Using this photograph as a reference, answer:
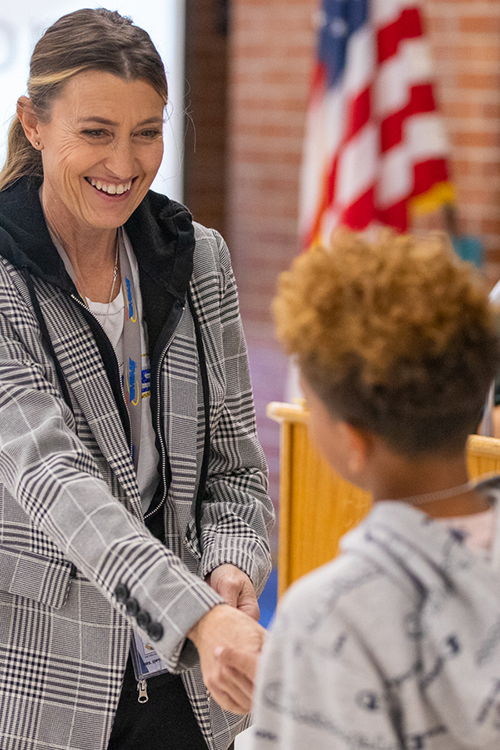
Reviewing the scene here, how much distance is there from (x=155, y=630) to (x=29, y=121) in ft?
2.43

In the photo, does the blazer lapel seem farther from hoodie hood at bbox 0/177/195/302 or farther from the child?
the child

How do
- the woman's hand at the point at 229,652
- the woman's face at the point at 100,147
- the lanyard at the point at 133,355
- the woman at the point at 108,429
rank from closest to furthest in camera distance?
the woman's hand at the point at 229,652
the woman at the point at 108,429
the woman's face at the point at 100,147
the lanyard at the point at 133,355

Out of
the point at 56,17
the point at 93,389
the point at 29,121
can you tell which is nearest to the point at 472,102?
the point at 56,17

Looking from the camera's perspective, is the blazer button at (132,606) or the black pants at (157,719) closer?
the blazer button at (132,606)

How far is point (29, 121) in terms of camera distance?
1281mm

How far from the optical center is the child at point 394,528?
0.71 meters

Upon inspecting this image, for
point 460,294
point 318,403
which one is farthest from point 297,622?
point 460,294

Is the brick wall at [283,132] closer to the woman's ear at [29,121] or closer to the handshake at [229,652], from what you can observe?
the woman's ear at [29,121]

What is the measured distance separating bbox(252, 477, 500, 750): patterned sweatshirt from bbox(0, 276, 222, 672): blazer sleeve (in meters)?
0.28

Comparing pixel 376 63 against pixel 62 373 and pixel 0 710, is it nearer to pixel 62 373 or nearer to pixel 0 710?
pixel 62 373

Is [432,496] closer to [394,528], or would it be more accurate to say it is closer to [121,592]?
[394,528]

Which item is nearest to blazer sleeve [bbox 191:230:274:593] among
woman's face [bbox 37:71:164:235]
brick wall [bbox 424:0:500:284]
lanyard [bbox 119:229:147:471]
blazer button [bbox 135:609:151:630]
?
lanyard [bbox 119:229:147:471]

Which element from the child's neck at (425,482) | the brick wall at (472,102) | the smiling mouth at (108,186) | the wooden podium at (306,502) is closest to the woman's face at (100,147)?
the smiling mouth at (108,186)

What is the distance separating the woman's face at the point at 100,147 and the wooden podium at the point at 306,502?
2.75ft
